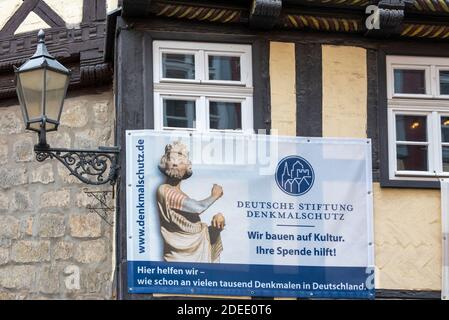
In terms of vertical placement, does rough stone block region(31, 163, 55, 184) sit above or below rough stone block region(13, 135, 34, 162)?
below

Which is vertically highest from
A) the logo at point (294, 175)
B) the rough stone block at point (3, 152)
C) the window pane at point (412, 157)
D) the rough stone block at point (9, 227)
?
the rough stone block at point (3, 152)

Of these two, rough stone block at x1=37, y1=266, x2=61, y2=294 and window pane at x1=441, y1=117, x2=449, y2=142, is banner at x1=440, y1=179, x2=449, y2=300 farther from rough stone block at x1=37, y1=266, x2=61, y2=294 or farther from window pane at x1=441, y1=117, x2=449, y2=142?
rough stone block at x1=37, y1=266, x2=61, y2=294

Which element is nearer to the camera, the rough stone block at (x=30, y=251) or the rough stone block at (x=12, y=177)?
the rough stone block at (x=30, y=251)

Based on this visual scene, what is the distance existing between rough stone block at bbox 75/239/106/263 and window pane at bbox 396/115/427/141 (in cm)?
272

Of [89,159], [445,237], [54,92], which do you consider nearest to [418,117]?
[445,237]

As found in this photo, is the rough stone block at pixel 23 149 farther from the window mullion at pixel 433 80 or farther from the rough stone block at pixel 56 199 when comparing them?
the window mullion at pixel 433 80

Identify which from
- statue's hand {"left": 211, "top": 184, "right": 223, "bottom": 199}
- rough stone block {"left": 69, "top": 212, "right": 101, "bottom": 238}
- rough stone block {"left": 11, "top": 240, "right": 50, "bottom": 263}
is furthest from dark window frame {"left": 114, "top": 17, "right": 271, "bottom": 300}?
rough stone block {"left": 11, "top": 240, "right": 50, "bottom": 263}

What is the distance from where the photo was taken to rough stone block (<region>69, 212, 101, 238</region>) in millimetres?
10617

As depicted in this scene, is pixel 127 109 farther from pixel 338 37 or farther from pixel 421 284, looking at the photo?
pixel 421 284

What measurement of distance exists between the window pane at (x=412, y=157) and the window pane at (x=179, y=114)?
171cm

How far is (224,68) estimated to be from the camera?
980cm

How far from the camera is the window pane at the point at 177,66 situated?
9.72m

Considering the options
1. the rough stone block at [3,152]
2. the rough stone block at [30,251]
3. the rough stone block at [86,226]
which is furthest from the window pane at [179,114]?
the rough stone block at [3,152]

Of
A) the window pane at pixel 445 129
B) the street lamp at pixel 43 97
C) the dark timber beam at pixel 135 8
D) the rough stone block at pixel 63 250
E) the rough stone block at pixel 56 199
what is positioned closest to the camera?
the street lamp at pixel 43 97
